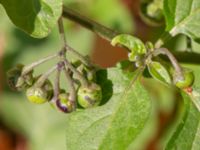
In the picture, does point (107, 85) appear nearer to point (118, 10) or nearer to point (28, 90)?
point (28, 90)

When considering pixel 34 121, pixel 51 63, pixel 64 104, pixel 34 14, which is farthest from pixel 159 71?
pixel 34 121

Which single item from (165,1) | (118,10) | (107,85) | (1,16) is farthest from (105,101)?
(118,10)

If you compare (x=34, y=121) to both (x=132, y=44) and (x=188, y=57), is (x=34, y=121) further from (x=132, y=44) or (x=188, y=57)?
(x=132, y=44)

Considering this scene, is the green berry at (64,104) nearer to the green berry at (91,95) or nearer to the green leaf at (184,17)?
the green berry at (91,95)

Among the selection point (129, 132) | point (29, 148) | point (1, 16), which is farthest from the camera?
point (29, 148)

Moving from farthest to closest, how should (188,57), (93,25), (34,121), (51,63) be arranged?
(34,121) → (51,63) → (188,57) → (93,25)

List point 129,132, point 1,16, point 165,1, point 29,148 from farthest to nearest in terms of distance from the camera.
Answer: point 29,148, point 1,16, point 165,1, point 129,132


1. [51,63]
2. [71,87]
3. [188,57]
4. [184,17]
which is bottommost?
[51,63]
